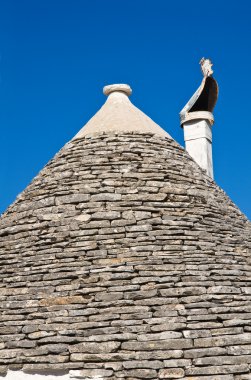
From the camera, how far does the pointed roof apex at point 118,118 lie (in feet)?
29.0

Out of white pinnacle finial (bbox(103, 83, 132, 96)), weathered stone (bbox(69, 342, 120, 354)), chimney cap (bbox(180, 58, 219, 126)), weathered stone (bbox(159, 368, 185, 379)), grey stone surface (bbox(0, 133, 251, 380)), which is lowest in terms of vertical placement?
weathered stone (bbox(159, 368, 185, 379))

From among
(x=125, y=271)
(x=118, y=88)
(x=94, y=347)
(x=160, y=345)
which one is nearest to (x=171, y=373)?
(x=160, y=345)

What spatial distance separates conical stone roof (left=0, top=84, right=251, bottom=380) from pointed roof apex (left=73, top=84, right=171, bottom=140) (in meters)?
0.35

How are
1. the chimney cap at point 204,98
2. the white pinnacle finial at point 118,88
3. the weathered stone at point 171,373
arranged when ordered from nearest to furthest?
the weathered stone at point 171,373 → the white pinnacle finial at point 118,88 → the chimney cap at point 204,98

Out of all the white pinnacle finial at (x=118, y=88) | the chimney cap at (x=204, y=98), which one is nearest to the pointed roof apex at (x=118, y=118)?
the white pinnacle finial at (x=118, y=88)

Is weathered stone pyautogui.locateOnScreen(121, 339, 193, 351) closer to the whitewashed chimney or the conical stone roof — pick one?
the conical stone roof

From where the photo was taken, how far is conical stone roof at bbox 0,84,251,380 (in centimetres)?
602

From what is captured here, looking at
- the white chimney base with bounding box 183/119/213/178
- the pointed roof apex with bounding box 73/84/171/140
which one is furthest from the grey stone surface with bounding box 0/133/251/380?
the white chimney base with bounding box 183/119/213/178

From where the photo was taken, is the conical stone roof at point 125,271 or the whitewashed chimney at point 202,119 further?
the whitewashed chimney at point 202,119

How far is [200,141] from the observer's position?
11.1m

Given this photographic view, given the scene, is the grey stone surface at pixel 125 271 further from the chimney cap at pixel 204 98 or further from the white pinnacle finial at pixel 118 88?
the chimney cap at pixel 204 98

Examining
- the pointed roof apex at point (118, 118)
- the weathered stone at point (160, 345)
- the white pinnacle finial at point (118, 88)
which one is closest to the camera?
the weathered stone at point (160, 345)

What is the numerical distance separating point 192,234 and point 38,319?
2.16 metres

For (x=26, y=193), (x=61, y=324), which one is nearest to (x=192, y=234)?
(x=61, y=324)
